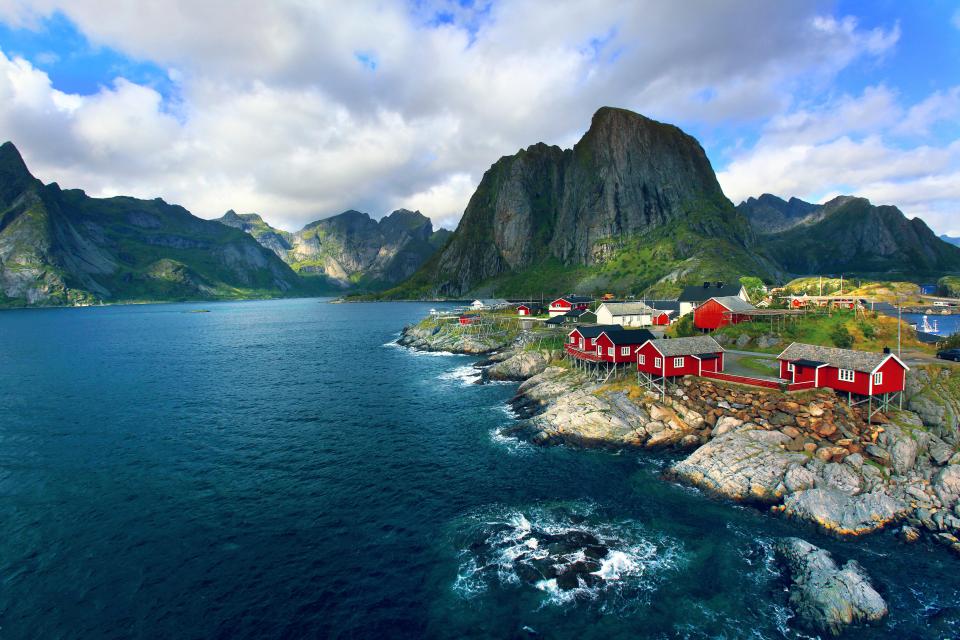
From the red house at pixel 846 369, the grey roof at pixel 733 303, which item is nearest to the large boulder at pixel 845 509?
the red house at pixel 846 369

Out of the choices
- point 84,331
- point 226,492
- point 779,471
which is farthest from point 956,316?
point 84,331

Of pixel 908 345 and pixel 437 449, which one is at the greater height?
pixel 908 345

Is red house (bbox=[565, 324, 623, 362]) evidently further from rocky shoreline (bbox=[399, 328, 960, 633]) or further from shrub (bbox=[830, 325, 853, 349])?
shrub (bbox=[830, 325, 853, 349])

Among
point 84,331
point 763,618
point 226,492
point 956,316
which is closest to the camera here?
point 763,618

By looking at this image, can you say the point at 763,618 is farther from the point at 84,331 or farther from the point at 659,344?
the point at 84,331

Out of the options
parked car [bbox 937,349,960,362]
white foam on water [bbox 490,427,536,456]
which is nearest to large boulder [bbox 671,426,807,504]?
white foam on water [bbox 490,427,536,456]

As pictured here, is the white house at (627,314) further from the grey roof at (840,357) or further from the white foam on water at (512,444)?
the white foam on water at (512,444)
